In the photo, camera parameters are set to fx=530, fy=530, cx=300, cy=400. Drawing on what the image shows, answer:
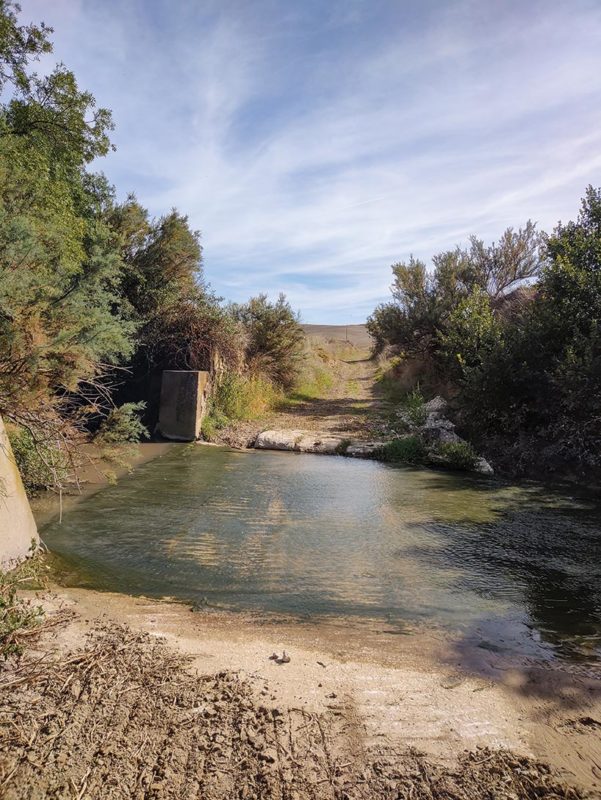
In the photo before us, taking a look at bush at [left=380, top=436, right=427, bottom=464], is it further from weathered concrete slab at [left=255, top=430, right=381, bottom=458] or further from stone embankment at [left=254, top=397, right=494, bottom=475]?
weathered concrete slab at [left=255, top=430, right=381, bottom=458]

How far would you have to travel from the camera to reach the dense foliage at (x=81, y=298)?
6230 millimetres

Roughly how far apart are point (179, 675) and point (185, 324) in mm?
13209

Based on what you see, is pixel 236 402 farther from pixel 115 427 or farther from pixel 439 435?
pixel 115 427

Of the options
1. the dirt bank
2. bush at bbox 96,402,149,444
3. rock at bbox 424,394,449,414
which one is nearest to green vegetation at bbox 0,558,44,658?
the dirt bank

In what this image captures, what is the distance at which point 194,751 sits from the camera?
8.57 ft

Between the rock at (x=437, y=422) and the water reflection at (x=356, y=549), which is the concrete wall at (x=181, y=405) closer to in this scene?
the water reflection at (x=356, y=549)

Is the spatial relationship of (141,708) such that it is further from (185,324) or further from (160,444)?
(185,324)

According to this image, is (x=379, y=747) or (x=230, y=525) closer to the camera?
(x=379, y=747)

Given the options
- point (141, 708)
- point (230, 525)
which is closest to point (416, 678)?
point (141, 708)

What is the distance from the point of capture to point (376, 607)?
4.84 metres

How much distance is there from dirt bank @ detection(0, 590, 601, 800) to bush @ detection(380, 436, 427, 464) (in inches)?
325

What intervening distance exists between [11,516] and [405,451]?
884cm

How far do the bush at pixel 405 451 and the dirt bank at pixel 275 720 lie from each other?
825 cm

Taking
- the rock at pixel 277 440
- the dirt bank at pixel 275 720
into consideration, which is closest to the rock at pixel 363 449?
the rock at pixel 277 440
